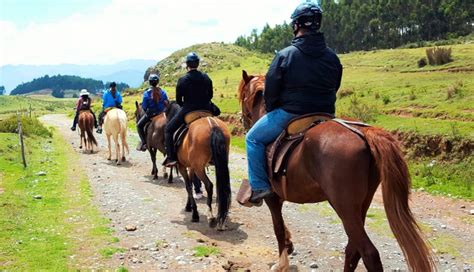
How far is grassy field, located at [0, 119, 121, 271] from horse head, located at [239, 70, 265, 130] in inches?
129

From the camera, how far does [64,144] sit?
2409 centimetres

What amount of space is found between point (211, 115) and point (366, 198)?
5.16m

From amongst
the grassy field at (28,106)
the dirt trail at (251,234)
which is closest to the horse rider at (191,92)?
the dirt trail at (251,234)

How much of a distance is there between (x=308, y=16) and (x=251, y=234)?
449cm

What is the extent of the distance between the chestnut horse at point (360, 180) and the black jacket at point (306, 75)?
0.54 metres

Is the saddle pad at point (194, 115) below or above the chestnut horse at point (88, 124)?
above

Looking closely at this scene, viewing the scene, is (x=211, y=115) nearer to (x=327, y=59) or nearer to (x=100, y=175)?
(x=327, y=59)

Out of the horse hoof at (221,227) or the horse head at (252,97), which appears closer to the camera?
the horse head at (252,97)

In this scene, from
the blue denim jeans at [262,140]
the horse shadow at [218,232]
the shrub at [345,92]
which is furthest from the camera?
the shrub at [345,92]

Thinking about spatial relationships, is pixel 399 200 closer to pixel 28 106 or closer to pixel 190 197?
pixel 190 197

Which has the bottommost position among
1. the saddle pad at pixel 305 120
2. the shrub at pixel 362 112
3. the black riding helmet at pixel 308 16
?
the shrub at pixel 362 112

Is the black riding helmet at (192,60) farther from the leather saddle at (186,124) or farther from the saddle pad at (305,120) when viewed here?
the saddle pad at (305,120)

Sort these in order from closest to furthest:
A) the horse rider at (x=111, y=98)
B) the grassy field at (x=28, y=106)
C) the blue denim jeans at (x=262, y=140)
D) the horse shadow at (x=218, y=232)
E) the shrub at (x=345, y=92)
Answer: the blue denim jeans at (x=262, y=140) → the horse shadow at (x=218, y=232) → the horse rider at (x=111, y=98) → the shrub at (x=345, y=92) → the grassy field at (x=28, y=106)

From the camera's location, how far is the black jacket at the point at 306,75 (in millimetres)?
5340
